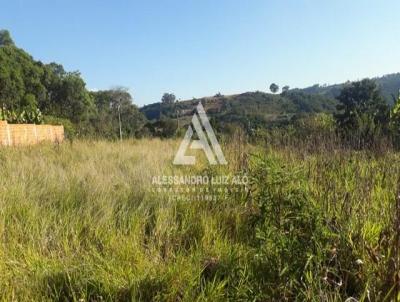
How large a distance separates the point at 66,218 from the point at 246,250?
58.3 inches

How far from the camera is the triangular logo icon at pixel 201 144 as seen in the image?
20.4 ft

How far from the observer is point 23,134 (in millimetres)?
10172

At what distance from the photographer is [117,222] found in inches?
119

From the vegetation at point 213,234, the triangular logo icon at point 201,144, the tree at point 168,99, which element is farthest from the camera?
the tree at point 168,99

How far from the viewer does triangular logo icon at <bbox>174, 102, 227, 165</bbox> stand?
622 cm

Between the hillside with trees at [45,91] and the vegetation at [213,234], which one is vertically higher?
the hillside with trees at [45,91]

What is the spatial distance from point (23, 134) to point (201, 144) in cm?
563

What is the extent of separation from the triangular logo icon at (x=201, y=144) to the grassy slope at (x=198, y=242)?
7.84ft

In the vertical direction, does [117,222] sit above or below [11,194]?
below

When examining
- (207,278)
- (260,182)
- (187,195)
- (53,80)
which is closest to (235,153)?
(187,195)

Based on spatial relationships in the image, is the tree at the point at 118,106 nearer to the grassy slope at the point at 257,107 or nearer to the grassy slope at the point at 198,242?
the grassy slope at the point at 257,107

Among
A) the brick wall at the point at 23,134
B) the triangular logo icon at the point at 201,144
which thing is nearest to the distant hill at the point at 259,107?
the brick wall at the point at 23,134

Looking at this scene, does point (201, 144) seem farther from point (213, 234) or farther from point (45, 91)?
point (45, 91)

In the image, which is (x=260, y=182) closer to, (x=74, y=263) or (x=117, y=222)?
(x=117, y=222)
